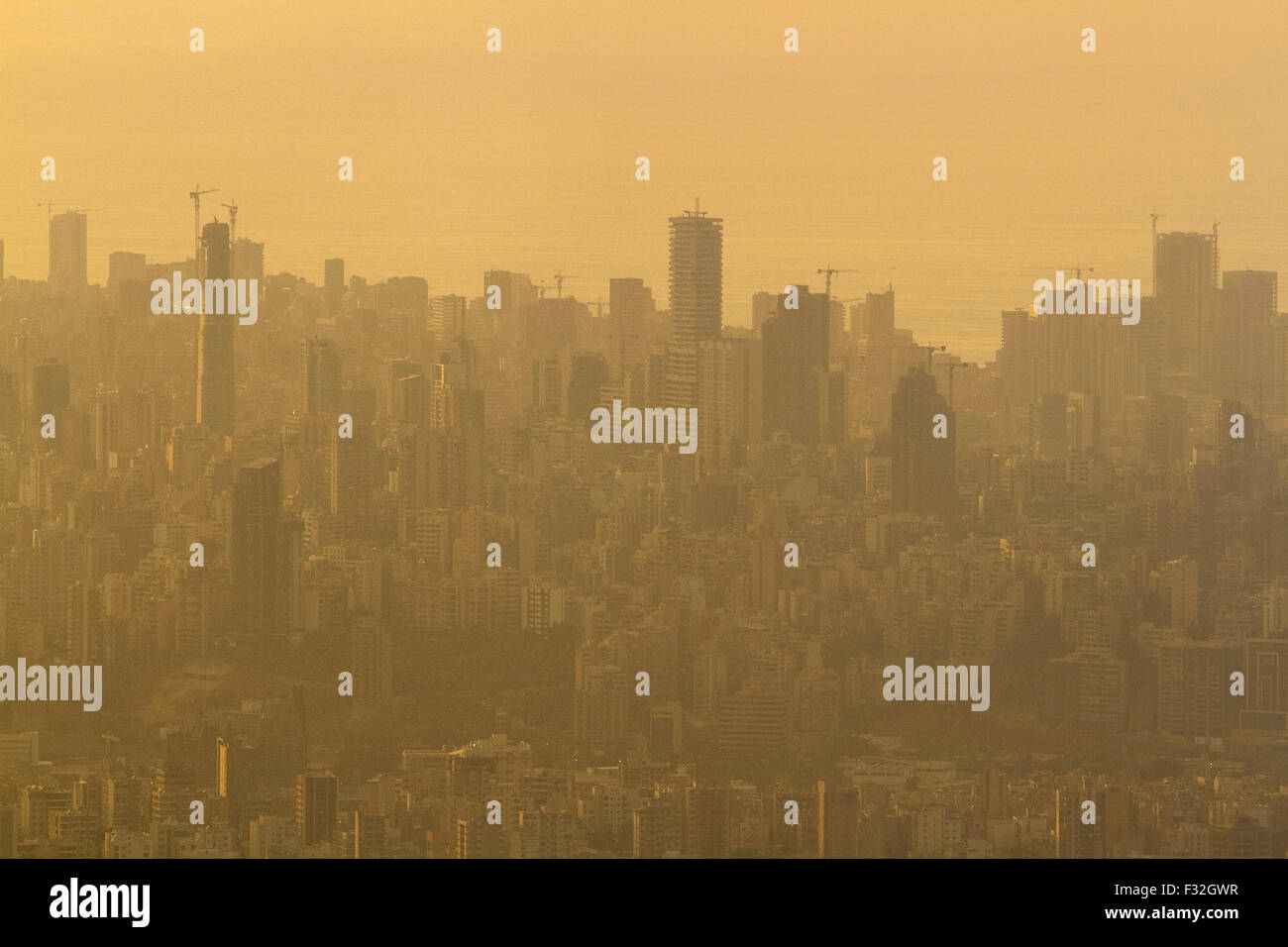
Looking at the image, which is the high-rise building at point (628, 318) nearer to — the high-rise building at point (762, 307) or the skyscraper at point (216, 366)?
the high-rise building at point (762, 307)

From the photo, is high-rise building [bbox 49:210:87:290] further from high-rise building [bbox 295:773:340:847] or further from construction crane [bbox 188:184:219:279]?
high-rise building [bbox 295:773:340:847]

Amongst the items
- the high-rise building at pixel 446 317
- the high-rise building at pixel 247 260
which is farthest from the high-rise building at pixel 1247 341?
the high-rise building at pixel 247 260

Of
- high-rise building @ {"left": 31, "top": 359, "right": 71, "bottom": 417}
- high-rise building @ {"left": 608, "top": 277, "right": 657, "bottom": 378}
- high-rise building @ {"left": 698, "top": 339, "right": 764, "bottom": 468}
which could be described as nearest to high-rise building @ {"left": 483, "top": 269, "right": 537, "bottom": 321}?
high-rise building @ {"left": 608, "top": 277, "right": 657, "bottom": 378}

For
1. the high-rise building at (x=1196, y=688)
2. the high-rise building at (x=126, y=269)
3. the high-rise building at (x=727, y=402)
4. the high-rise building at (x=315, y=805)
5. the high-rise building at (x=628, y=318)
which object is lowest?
the high-rise building at (x=315, y=805)

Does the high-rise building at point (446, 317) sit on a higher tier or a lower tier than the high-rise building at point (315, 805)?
higher
